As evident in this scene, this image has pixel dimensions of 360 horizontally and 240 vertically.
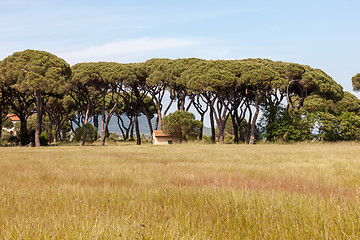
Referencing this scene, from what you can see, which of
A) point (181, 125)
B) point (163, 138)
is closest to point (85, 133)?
point (163, 138)


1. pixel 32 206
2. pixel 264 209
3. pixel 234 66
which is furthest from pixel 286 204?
pixel 234 66

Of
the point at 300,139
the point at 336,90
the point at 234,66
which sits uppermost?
the point at 234,66

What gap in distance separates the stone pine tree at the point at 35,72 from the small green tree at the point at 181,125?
14.4 m

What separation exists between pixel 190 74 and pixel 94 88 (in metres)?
14.2

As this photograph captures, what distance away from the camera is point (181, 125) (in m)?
40.9

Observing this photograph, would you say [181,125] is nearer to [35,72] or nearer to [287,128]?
[287,128]

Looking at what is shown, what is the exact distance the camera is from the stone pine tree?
32.4 meters

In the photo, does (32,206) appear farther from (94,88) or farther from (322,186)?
(94,88)

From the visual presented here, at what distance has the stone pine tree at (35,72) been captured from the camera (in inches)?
1276

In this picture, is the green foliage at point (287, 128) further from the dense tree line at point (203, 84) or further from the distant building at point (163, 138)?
the distant building at point (163, 138)

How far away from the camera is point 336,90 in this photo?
43.1 meters

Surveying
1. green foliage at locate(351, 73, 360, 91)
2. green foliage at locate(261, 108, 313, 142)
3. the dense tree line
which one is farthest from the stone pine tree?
green foliage at locate(351, 73, 360, 91)

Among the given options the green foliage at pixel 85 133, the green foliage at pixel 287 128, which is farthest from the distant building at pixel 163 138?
the green foliage at pixel 287 128

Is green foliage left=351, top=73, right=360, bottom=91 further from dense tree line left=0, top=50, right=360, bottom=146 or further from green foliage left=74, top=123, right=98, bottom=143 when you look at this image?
green foliage left=74, top=123, right=98, bottom=143
